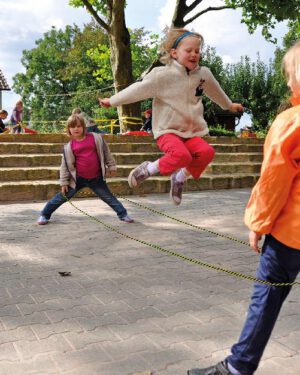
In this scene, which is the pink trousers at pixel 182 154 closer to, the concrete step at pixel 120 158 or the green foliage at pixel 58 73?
the concrete step at pixel 120 158

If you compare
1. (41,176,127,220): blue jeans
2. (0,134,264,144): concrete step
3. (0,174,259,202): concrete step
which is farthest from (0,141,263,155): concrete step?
(41,176,127,220): blue jeans

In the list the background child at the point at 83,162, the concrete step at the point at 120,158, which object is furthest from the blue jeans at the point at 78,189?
the concrete step at the point at 120,158

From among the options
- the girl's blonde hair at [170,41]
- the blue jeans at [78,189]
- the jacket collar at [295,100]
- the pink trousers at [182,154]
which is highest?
the girl's blonde hair at [170,41]

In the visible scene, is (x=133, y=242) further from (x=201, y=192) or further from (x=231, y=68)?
(x=231, y=68)

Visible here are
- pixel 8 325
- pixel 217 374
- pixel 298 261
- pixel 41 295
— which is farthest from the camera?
pixel 41 295

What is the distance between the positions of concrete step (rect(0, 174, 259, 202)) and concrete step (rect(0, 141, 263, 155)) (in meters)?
1.74

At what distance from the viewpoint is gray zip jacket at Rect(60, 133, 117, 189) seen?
6.89m

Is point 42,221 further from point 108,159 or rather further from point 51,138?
point 51,138

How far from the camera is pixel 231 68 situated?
127 feet

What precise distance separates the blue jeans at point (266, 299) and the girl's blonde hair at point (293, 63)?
0.76 m

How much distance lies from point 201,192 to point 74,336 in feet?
27.8

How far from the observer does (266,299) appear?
7.35 feet

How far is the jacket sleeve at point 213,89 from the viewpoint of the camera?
4.72 meters

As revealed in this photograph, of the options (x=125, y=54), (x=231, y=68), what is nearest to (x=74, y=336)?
(x=125, y=54)
